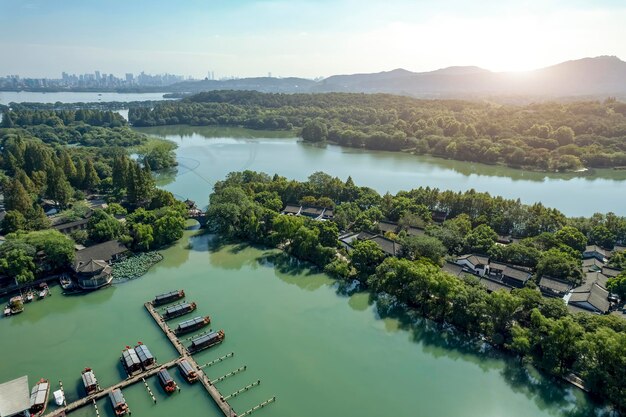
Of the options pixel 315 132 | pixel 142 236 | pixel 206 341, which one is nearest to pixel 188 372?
pixel 206 341

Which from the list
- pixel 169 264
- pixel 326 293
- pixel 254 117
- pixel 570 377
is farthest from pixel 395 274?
pixel 254 117

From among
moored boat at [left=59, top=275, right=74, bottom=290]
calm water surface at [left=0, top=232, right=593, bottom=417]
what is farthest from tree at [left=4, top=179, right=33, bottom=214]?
calm water surface at [left=0, top=232, right=593, bottom=417]

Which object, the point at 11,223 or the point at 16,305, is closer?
the point at 16,305

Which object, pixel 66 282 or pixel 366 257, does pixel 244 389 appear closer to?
pixel 366 257

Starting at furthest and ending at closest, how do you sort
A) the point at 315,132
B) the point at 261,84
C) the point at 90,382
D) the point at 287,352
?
the point at 261,84 → the point at 315,132 → the point at 287,352 → the point at 90,382

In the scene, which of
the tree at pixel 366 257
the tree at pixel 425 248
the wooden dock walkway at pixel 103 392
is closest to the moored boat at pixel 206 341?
the wooden dock walkway at pixel 103 392

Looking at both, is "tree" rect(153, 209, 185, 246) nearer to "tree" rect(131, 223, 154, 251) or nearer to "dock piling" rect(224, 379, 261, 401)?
"tree" rect(131, 223, 154, 251)
